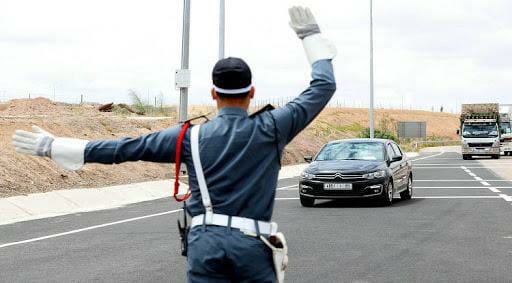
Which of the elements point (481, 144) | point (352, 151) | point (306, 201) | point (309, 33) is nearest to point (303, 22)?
point (309, 33)

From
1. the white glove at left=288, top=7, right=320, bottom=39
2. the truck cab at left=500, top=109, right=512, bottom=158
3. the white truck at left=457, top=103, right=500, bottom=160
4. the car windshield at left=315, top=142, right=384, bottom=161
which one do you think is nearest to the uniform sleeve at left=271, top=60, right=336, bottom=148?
the white glove at left=288, top=7, right=320, bottom=39

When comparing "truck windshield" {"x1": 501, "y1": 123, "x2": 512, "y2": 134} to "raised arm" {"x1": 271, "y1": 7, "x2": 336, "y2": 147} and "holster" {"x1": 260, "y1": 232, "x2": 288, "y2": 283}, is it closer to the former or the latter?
"raised arm" {"x1": 271, "y1": 7, "x2": 336, "y2": 147}

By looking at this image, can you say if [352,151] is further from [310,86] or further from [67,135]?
[310,86]

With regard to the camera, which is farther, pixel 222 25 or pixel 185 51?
pixel 222 25

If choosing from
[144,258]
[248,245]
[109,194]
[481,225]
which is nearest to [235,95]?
[248,245]

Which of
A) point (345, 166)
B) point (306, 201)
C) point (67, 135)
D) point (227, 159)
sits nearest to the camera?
point (227, 159)

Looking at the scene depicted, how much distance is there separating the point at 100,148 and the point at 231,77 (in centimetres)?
66

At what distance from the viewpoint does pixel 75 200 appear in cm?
→ 1970

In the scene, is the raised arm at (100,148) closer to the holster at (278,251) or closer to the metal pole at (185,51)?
the holster at (278,251)

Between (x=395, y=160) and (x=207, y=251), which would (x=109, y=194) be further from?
(x=207, y=251)

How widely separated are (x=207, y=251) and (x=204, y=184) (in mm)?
288

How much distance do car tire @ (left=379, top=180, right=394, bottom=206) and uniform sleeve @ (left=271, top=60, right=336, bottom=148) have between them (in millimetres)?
13979

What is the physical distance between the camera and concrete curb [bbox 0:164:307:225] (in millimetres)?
17344

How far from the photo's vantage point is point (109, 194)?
2138 cm
